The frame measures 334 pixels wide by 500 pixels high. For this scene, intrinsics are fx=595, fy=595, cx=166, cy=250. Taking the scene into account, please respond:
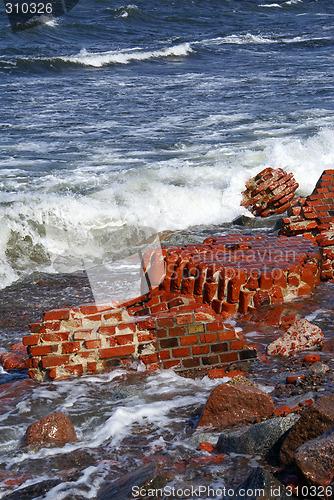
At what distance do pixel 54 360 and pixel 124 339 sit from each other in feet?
1.57

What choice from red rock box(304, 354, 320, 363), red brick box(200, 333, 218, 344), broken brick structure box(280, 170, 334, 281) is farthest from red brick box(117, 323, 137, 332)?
broken brick structure box(280, 170, 334, 281)

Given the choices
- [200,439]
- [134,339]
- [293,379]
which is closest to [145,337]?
[134,339]

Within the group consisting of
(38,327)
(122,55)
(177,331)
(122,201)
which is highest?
(122,55)

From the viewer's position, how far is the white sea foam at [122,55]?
2262 cm

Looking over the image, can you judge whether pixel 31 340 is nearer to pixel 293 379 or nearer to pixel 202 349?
pixel 202 349

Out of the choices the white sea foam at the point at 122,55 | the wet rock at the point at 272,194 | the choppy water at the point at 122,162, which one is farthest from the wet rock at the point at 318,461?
the white sea foam at the point at 122,55

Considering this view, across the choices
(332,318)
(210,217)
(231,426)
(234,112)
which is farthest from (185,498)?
(234,112)

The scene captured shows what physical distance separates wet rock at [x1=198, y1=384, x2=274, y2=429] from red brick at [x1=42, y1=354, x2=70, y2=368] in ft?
3.94

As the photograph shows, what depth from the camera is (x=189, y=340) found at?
398cm

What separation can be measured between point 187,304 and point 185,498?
1819mm

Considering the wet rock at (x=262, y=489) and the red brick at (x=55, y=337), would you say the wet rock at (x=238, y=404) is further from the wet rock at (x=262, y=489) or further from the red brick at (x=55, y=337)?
the red brick at (x=55, y=337)

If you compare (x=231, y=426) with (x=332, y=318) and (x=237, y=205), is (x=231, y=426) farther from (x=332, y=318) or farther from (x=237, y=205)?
(x=237, y=205)

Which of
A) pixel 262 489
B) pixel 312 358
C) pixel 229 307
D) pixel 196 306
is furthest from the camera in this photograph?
pixel 229 307

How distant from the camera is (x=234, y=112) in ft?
49.1
